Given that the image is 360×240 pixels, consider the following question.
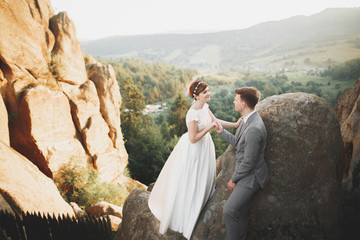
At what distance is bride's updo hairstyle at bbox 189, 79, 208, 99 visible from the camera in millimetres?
4113

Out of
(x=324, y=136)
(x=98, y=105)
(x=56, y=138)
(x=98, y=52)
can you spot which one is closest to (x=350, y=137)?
(x=324, y=136)

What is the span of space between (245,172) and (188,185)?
121cm

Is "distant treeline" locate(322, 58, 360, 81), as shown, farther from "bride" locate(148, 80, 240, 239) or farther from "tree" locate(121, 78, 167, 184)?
"bride" locate(148, 80, 240, 239)

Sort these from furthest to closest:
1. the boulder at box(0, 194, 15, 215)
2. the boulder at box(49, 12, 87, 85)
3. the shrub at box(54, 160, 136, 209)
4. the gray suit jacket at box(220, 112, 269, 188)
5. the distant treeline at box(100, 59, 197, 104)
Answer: the distant treeline at box(100, 59, 197, 104)
the boulder at box(49, 12, 87, 85)
the shrub at box(54, 160, 136, 209)
the boulder at box(0, 194, 15, 215)
the gray suit jacket at box(220, 112, 269, 188)

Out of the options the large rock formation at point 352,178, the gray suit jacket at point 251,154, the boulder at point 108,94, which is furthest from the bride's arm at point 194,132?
the boulder at point 108,94

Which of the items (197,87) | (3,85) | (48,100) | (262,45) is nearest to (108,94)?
(48,100)

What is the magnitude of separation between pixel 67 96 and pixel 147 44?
422 feet

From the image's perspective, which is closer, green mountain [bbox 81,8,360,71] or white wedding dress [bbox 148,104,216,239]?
white wedding dress [bbox 148,104,216,239]

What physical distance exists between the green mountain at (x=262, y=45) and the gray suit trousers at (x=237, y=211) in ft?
152

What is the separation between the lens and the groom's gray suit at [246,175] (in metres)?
3.27

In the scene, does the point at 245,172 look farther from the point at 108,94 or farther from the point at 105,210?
the point at 108,94

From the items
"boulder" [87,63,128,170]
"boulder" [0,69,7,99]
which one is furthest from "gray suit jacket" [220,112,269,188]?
"boulder" [87,63,128,170]

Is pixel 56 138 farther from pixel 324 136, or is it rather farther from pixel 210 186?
pixel 324 136

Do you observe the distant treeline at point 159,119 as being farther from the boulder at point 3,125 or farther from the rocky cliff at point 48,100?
the boulder at point 3,125
